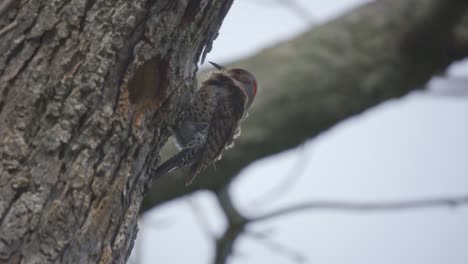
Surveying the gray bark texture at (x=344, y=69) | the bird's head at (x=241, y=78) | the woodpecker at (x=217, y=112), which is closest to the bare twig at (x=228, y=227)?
the gray bark texture at (x=344, y=69)

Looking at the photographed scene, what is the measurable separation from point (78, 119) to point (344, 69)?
10.9 feet

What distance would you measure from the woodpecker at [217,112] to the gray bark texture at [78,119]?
154 centimetres

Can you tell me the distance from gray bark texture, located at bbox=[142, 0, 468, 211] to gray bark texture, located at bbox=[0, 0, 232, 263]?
2.65 metres

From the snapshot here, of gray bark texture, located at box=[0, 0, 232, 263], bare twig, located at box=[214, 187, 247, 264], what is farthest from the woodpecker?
gray bark texture, located at box=[0, 0, 232, 263]

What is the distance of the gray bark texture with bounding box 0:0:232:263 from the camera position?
2201 millimetres

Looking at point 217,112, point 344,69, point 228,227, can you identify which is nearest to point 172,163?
point 217,112

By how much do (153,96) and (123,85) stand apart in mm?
159

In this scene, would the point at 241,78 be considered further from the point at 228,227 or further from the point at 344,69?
the point at 344,69

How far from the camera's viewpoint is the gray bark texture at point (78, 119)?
2.20m

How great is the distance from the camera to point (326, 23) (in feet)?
19.0

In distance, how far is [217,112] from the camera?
4270 mm

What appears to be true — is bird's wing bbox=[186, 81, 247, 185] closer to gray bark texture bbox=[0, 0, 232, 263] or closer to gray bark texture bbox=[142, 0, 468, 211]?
gray bark texture bbox=[142, 0, 468, 211]

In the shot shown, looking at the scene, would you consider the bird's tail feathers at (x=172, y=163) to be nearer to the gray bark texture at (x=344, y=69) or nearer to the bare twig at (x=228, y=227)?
the bare twig at (x=228, y=227)

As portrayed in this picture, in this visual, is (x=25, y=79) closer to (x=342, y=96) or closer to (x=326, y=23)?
(x=342, y=96)
